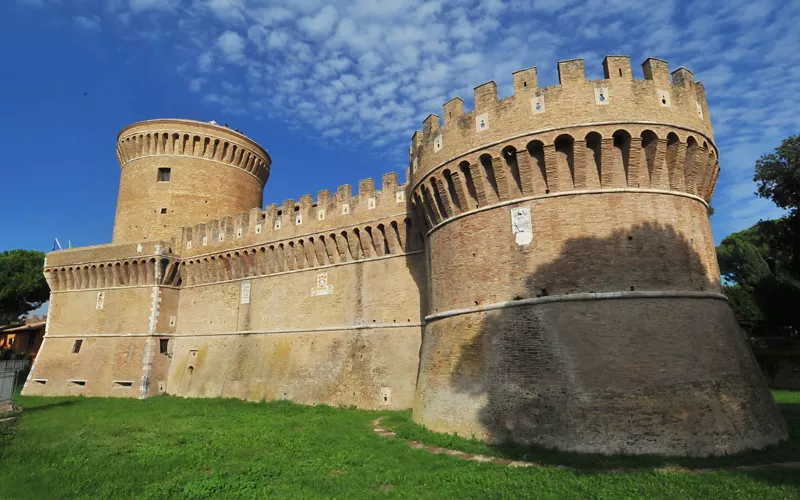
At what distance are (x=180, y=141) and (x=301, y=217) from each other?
11304 mm

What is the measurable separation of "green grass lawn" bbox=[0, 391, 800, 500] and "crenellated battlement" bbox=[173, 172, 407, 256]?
8.19 m

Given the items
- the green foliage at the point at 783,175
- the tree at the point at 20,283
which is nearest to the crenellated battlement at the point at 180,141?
the tree at the point at 20,283

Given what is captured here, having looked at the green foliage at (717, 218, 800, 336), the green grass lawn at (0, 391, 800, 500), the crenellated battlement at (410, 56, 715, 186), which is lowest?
the green grass lawn at (0, 391, 800, 500)

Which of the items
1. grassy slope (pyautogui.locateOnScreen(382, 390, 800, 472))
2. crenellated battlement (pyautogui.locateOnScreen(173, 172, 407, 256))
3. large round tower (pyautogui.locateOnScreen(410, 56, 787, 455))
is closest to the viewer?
grassy slope (pyautogui.locateOnScreen(382, 390, 800, 472))

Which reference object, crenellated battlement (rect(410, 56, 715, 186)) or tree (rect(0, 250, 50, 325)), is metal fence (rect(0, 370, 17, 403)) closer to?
crenellated battlement (rect(410, 56, 715, 186))

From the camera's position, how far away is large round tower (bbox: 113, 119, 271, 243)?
26.0 metres

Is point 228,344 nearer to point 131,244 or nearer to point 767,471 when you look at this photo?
point 131,244

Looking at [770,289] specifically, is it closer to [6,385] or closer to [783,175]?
[783,175]

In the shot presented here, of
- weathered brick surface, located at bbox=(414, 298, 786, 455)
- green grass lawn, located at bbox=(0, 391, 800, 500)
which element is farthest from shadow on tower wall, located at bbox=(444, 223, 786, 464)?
green grass lawn, located at bbox=(0, 391, 800, 500)

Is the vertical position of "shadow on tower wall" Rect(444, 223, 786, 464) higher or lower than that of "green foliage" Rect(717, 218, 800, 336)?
lower

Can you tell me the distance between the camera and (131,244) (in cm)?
2450

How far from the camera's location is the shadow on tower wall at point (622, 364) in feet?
29.6

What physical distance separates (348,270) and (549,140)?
1053cm

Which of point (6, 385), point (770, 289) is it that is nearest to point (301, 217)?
point (6, 385)
